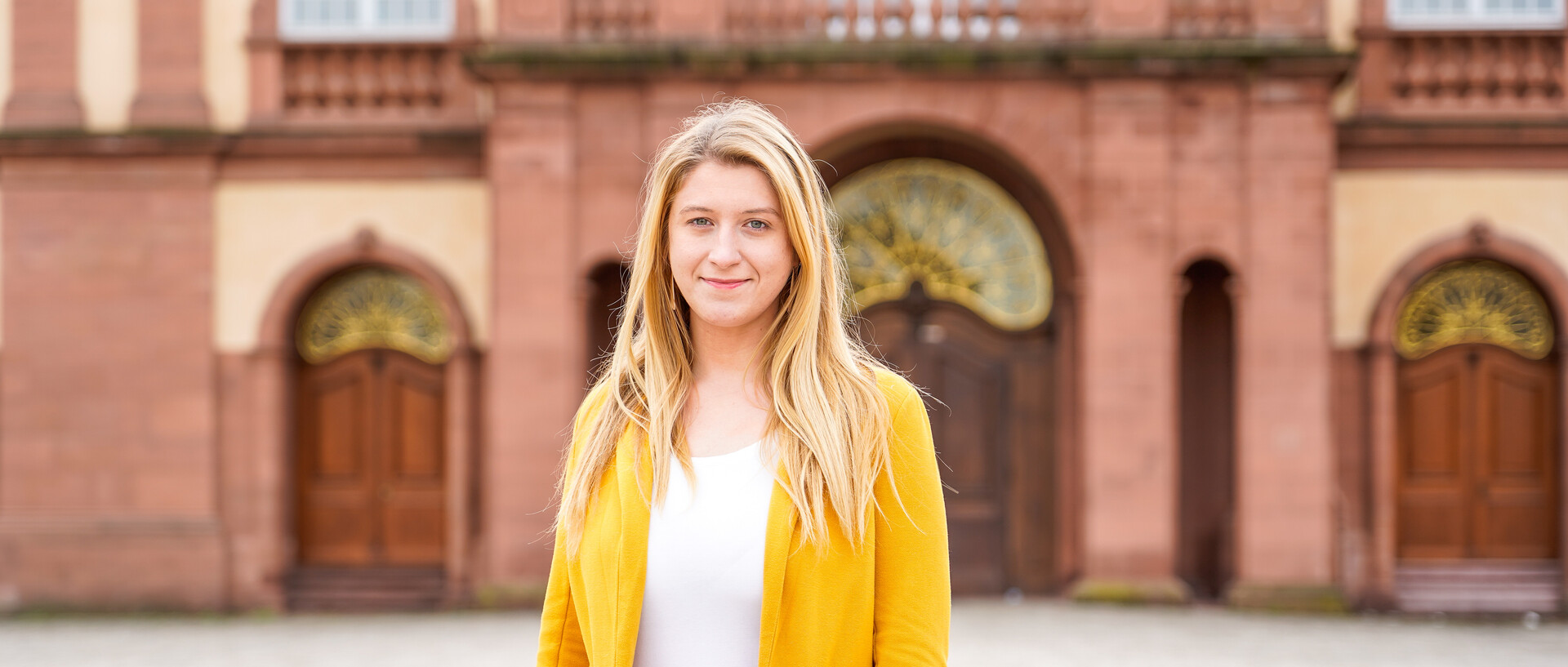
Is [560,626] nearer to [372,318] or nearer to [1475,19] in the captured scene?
[372,318]

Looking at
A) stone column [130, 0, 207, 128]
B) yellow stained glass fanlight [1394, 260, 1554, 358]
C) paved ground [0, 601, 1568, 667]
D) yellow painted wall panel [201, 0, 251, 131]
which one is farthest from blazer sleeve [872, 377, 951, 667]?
stone column [130, 0, 207, 128]

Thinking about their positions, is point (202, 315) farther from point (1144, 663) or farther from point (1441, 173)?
point (1441, 173)

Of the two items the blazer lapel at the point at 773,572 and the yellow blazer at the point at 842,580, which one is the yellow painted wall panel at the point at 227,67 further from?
the blazer lapel at the point at 773,572

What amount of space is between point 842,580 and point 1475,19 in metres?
11.6

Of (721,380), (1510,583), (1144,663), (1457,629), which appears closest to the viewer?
(721,380)

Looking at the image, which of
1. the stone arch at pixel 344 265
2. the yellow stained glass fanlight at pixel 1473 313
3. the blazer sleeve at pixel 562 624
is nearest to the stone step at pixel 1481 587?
the yellow stained glass fanlight at pixel 1473 313

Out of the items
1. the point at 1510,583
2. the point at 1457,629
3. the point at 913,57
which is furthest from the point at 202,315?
the point at 1510,583

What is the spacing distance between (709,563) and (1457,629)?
999 centimetres

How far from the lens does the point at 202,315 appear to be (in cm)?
1079

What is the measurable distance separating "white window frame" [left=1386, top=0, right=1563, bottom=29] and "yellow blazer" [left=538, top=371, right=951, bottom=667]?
10.9 metres

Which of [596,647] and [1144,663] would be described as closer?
[596,647]

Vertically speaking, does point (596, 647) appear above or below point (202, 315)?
below

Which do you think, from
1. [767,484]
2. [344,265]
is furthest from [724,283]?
[344,265]

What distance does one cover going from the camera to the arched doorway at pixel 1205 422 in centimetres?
1062
